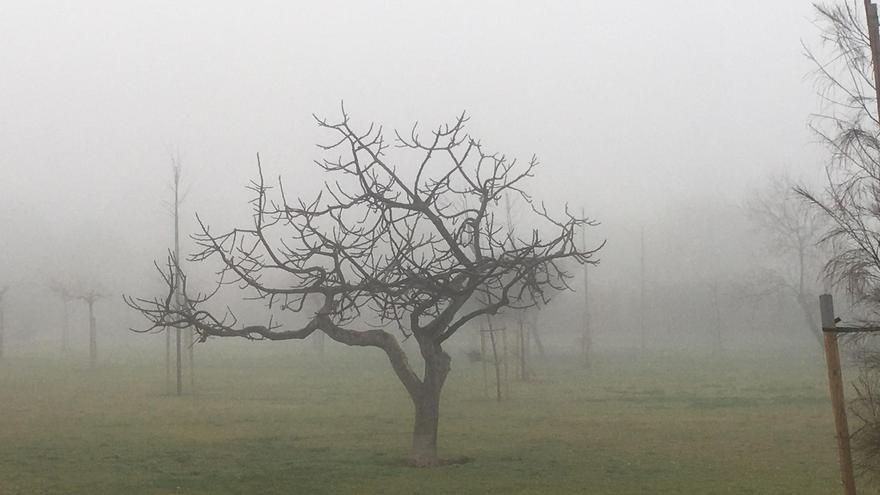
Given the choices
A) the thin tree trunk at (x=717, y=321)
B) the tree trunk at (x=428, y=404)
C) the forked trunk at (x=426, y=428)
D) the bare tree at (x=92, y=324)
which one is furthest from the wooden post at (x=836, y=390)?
the thin tree trunk at (x=717, y=321)

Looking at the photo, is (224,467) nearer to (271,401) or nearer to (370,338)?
(370,338)

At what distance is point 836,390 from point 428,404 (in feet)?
31.0

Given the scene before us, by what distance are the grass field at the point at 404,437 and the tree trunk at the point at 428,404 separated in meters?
0.44

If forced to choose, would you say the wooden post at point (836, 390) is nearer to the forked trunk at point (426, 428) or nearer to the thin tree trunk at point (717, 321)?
the forked trunk at point (426, 428)

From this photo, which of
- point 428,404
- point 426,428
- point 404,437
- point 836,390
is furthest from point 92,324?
point 836,390

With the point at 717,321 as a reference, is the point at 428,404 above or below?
below

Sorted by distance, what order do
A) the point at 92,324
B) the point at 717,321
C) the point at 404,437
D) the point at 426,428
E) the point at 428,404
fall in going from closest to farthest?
1. the point at 428,404
2. the point at 426,428
3. the point at 404,437
4. the point at 92,324
5. the point at 717,321

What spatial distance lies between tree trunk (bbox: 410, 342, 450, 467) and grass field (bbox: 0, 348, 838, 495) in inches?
17.2

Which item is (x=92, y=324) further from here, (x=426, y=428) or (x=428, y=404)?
(x=428, y=404)

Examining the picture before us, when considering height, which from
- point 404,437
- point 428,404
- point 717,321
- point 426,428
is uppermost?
point 717,321

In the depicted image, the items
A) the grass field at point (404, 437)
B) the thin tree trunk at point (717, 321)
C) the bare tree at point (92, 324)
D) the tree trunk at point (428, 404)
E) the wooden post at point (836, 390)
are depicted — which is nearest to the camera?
the wooden post at point (836, 390)

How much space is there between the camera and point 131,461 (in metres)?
17.5

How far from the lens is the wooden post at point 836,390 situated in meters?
8.29

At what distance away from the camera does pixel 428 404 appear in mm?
16938
